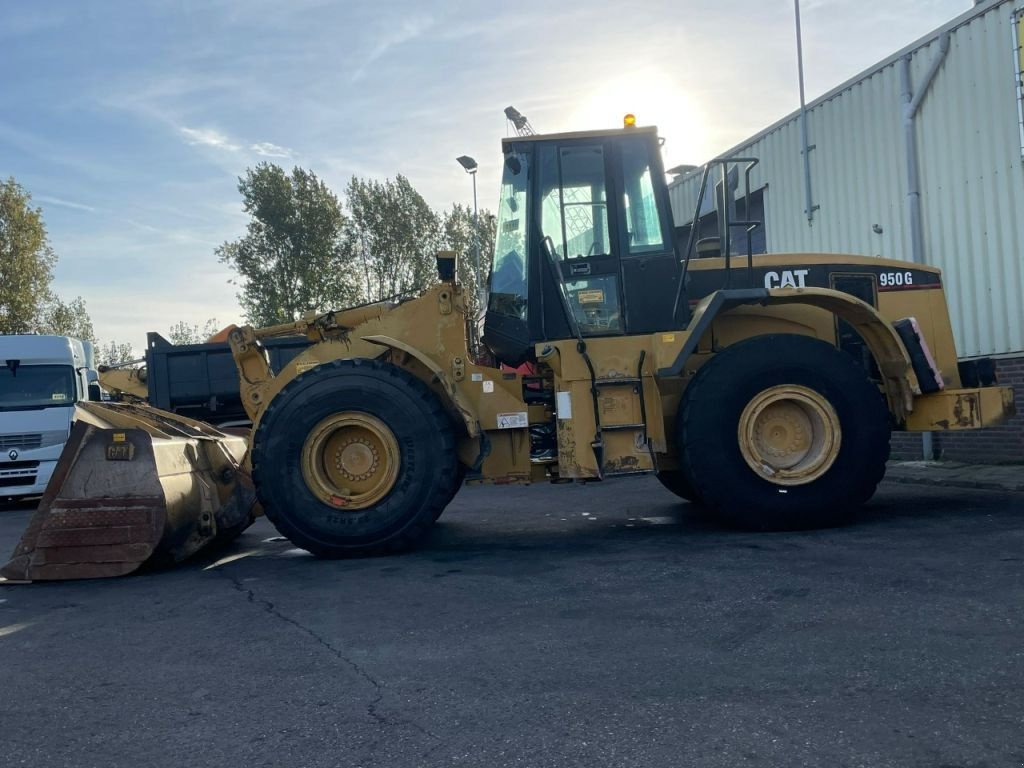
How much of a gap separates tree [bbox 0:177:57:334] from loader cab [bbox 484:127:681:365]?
3163cm

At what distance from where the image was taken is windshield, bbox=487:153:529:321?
25.2 feet

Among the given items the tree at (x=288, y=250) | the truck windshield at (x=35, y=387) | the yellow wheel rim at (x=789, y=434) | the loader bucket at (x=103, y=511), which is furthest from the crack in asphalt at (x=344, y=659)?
the tree at (x=288, y=250)

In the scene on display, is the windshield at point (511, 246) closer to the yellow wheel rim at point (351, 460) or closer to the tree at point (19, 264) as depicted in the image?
the yellow wheel rim at point (351, 460)

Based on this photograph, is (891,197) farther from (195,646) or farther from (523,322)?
(195,646)

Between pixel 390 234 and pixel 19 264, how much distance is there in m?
13.4

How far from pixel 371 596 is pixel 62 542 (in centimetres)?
256

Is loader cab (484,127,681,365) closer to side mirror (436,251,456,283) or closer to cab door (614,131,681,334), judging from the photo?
cab door (614,131,681,334)

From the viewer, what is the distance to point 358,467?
7.24 metres

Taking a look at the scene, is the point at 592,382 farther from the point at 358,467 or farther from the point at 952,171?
the point at 952,171

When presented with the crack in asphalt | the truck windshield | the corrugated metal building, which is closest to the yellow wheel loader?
the crack in asphalt

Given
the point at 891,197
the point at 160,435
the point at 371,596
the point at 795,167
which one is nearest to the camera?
the point at 371,596

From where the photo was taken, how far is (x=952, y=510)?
818 cm

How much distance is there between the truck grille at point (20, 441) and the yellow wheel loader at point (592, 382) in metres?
8.15

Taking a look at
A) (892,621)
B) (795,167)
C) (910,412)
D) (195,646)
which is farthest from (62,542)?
(795,167)
